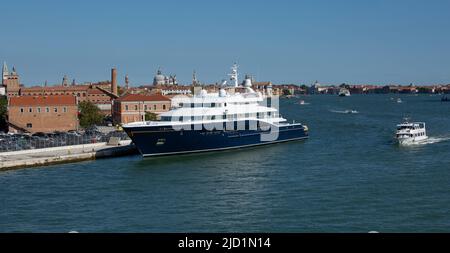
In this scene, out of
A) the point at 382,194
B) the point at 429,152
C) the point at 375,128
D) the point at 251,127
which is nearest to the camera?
the point at 382,194

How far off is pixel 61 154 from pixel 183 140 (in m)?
3.49

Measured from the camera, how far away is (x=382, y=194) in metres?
11.2

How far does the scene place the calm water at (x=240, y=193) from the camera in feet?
30.3

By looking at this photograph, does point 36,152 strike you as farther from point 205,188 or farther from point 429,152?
point 429,152

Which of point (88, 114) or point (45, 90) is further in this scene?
point (45, 90)

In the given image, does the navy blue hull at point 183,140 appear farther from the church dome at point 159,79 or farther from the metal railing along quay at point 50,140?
the church dome at point 159,79

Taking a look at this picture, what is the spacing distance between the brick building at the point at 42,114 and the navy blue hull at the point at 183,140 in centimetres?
829

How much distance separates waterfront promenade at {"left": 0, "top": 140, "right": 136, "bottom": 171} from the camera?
53.5 feet

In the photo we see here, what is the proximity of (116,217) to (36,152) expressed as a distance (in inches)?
362

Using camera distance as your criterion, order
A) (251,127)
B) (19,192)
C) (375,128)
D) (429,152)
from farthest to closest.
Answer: (375,128)
(251,127)
(429,152)
(19,192)

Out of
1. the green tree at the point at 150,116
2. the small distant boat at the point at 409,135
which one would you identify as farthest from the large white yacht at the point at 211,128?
the green tree at the point at 150,116

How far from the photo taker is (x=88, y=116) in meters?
28.3
